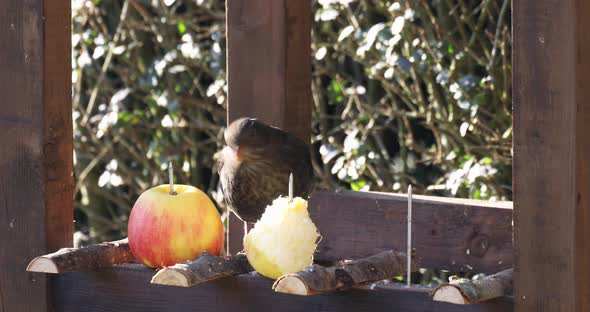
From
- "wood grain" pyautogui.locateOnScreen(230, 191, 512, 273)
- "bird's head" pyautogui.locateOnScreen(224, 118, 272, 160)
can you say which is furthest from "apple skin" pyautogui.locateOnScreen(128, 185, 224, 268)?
"wood grain" pyautogui.locateOnScreen(230, 191, 512, 273)

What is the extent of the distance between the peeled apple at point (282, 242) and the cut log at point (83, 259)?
13.3 inches

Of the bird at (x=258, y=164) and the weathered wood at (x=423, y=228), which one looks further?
the weathered wood at (x=423, y=228)

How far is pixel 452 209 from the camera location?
2764 mm

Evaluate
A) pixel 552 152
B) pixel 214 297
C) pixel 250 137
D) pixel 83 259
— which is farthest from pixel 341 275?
pixel 250 137

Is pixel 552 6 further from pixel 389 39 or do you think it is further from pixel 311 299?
pixel 389 39

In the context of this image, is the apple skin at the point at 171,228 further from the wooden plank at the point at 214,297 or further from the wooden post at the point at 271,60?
the wooden post at the point at 271,60

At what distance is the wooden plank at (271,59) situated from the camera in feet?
8.93

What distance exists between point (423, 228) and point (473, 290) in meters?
1.02

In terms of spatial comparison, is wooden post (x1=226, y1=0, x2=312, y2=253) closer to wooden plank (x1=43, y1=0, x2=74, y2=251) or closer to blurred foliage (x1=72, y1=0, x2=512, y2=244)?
wooden plank (x1=43, y1=0, x2=74, y2=251)

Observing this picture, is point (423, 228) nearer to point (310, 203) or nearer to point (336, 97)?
point (310, 203)

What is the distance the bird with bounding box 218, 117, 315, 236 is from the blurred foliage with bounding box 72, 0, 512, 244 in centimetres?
105

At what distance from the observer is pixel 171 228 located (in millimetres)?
2104

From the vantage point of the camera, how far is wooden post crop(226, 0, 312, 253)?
272cm

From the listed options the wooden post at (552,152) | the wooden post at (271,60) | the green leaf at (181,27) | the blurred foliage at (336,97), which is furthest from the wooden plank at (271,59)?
the green leaf at (181,27)
